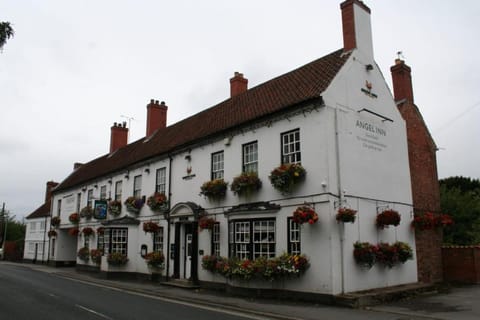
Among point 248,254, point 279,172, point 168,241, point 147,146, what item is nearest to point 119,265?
point 168,241

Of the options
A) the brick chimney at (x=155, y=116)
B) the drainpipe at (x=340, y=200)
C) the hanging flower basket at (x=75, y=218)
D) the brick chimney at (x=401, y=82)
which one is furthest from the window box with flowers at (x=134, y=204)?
the brick chimney at (x=401, y=82)

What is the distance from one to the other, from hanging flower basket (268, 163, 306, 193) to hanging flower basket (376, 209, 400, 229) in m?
3.14

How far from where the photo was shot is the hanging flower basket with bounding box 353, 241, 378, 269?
1343 centimetres

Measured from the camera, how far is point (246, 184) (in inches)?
614

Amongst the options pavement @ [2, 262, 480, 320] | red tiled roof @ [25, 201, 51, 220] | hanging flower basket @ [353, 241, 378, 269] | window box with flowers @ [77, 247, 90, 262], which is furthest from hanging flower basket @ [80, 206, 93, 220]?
hanging flower basket @ [353, 241, 378, 269]

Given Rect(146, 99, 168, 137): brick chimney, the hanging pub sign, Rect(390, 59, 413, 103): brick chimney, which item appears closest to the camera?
Rect(390, 59, 413, 103): brick chimney

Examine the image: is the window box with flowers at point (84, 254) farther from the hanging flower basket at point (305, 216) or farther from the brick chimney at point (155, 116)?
the hanging flower basket at point (305, 216)

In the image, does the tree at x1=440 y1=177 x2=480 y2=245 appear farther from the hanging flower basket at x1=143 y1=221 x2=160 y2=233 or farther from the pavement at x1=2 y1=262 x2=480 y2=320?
the hanging flower basket at x1=143 y1=221 x2=160 y2=233

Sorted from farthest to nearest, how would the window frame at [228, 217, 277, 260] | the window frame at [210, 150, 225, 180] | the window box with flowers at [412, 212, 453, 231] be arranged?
the window frame at [210, 150, 225, 180], the window box with flowers at [412, 212, 453, 231], the window frame at [228, 217, 277, 260]

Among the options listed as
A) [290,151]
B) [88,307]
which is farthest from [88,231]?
[290,151]

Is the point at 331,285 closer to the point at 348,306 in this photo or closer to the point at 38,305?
the point at 348,306

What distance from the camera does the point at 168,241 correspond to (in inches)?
790

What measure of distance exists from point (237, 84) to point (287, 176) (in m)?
10.7

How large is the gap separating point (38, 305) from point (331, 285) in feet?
29.1
